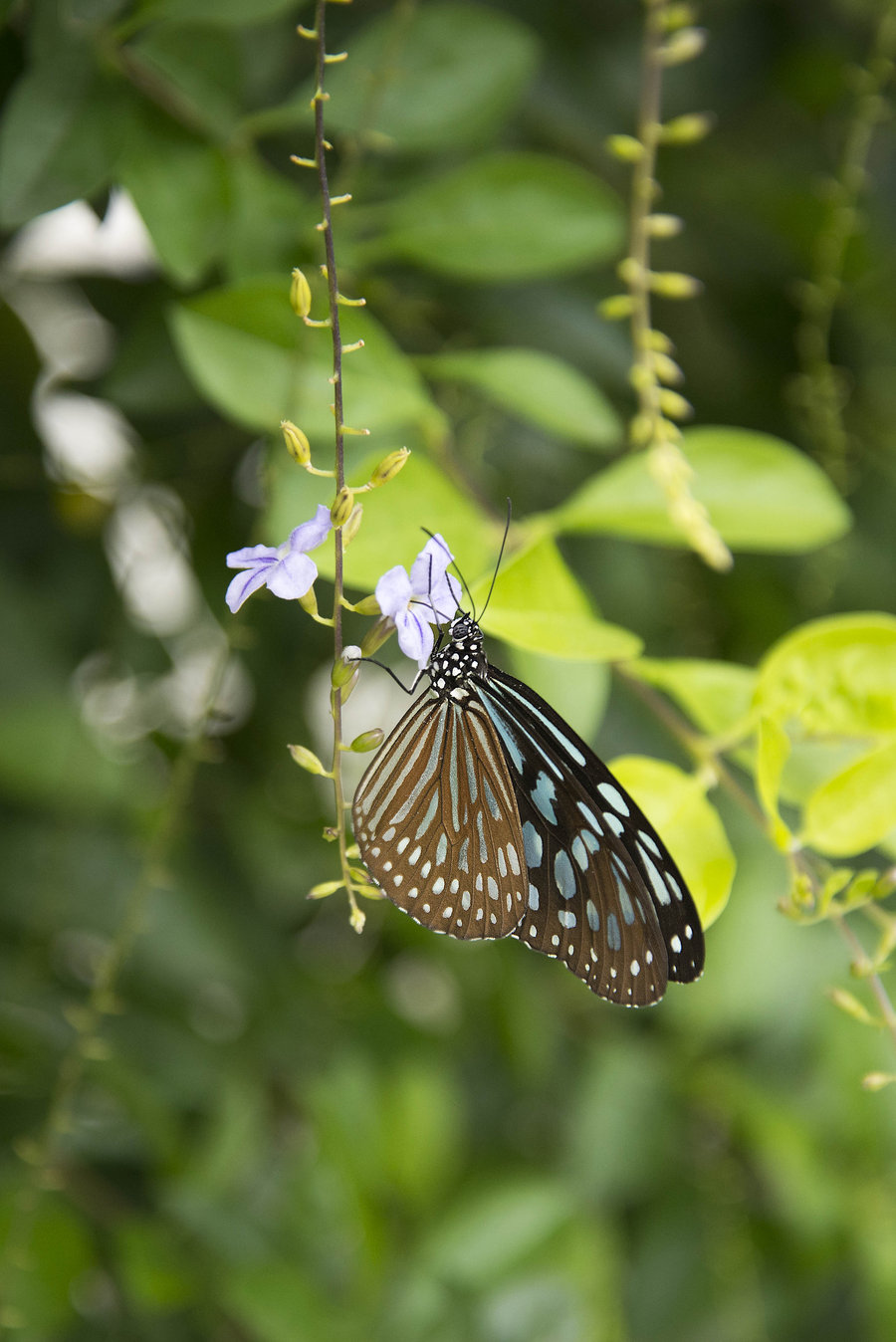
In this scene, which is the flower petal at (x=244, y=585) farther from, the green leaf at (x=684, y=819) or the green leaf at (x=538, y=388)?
the green leaf at (x=538, y=388)

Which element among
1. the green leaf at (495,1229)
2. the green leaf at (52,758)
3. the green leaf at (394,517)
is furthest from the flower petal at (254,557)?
the green leaf at (495,1229)

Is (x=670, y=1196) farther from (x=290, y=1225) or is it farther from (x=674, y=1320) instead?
(x=290, y=1225)

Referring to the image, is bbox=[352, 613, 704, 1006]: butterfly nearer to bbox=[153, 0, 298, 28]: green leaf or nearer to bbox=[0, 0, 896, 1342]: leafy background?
bbox=[0, 0, 896, 1342]: leafy background

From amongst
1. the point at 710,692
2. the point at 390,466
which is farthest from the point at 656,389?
the point at 390,466

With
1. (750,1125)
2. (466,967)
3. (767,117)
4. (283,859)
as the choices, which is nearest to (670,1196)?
(750,1125)

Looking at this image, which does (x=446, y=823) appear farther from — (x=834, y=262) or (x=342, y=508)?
(x=834, y=262)

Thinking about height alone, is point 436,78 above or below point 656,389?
above
